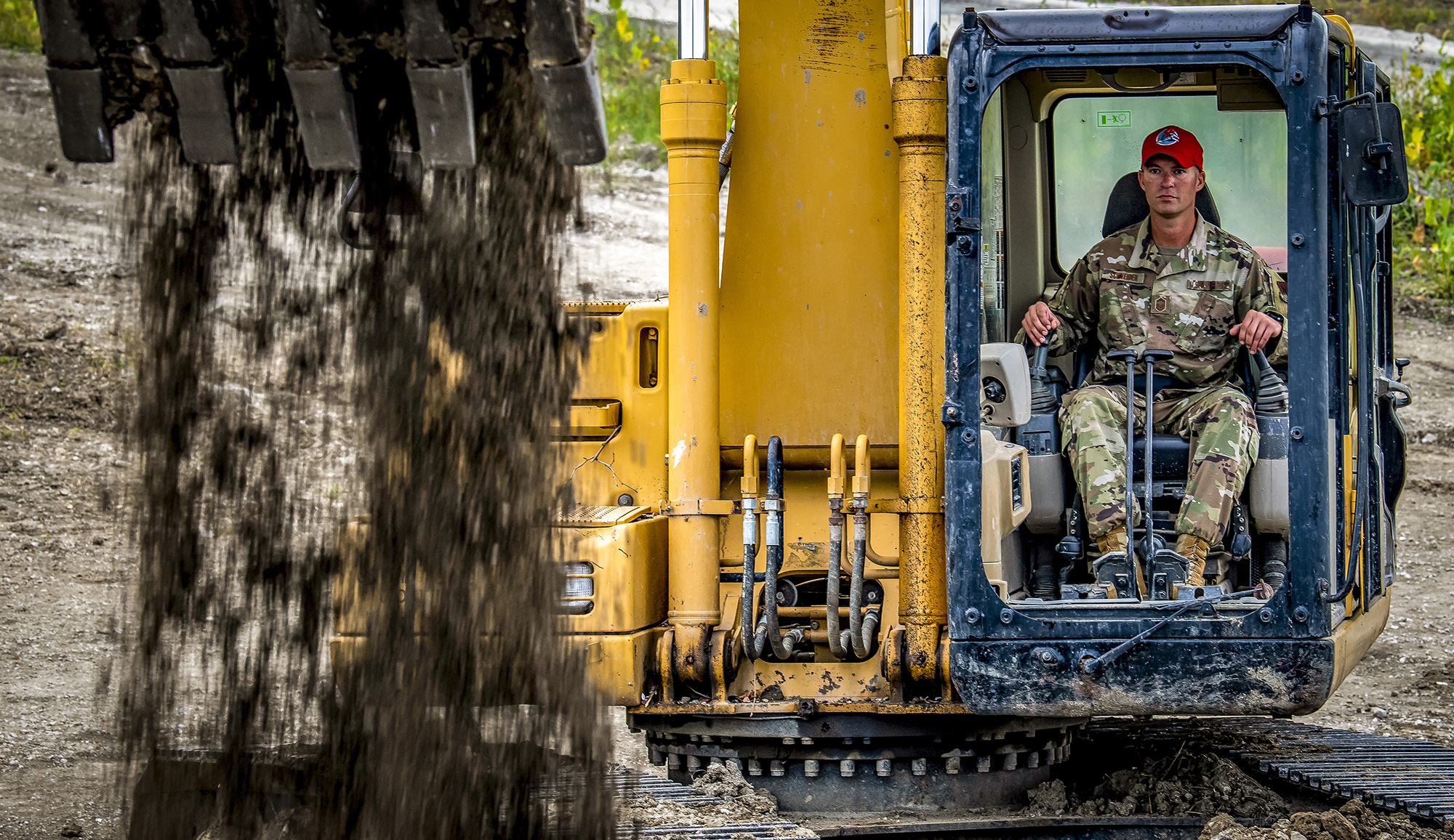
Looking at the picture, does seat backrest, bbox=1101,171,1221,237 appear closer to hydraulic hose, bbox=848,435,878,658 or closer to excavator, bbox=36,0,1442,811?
excavator, bbox=36,0,1442,811

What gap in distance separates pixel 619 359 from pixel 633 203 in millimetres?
10138

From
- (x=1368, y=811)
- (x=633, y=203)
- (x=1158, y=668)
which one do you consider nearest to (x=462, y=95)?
(x=1158, y=668)

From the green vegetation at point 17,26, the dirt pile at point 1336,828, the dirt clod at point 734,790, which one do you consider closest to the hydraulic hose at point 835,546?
the dirt clod at point 734,790

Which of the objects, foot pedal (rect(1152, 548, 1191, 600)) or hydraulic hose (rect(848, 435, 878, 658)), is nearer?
hydraulic hose (rect(848, 435, 878, 658))

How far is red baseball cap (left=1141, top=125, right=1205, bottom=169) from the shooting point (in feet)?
14.6

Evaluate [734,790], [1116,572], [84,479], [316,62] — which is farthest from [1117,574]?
[84,479]

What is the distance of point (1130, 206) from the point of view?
200 inches

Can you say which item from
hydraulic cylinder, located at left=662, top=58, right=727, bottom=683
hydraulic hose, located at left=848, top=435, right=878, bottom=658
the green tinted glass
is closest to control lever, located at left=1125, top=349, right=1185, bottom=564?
hydraulic hose, located at left=848, top=435, right=878, bottom=658

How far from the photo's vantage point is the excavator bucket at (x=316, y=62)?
307 cm

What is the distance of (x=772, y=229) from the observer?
4164 mm

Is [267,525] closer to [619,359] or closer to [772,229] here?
[619,359]

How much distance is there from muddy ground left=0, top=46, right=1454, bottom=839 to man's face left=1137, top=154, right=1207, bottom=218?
1785mm

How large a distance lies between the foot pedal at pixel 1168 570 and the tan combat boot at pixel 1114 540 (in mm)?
113

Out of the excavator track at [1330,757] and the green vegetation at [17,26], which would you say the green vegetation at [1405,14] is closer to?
the green vegetation at [17,26]
